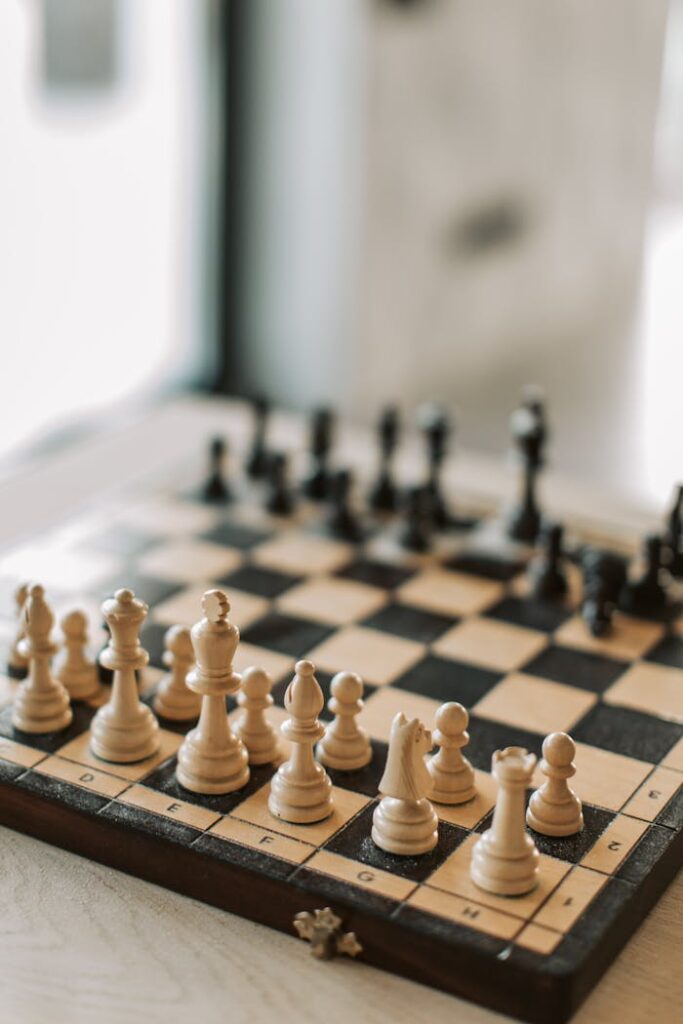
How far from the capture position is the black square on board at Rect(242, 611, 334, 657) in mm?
2051

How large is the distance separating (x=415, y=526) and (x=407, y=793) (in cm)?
92

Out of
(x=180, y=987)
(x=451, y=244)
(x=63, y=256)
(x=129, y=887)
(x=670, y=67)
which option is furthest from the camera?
(x=63, y=256)

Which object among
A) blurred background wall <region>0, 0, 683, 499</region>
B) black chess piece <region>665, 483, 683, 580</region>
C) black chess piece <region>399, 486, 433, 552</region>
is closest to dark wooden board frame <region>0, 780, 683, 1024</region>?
black chess piece <region>665, 483, 683, 580</region>

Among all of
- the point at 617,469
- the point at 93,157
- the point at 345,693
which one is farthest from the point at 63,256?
the point at 345,693

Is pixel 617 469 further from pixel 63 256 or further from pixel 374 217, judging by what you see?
pixel 63 256

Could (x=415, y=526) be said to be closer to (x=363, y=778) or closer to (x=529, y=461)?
(x=529, y=461)

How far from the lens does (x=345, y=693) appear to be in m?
1.65

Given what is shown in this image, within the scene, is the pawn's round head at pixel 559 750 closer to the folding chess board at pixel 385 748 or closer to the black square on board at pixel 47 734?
the folding chess board at pixel 385 748

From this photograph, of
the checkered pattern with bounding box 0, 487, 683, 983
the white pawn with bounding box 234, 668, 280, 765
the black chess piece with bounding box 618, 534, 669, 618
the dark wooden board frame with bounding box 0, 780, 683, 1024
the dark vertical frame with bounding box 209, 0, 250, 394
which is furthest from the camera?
the dark vertical frame with bounding box 209, 0, 250, 394

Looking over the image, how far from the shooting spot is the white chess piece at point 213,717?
1.62 metres

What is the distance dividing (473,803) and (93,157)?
9.46ft

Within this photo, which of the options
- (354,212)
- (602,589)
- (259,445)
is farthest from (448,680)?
(354,212)

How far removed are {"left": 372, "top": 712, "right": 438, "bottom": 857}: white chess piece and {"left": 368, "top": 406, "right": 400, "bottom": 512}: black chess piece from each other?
42.0 inches

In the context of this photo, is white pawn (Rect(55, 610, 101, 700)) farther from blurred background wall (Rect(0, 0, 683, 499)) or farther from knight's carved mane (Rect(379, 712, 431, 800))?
blurred background wall (Rect(0, 0, 683, 499))
